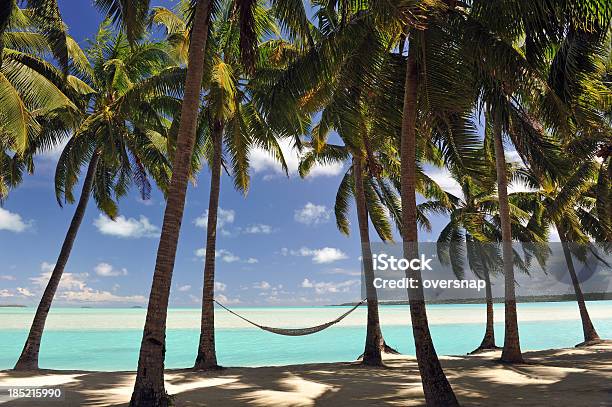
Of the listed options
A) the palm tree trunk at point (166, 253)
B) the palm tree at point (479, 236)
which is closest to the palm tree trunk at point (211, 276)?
the palm tree trunk at point (166, 253)

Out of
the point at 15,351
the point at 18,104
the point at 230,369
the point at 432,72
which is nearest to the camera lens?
Answer: the point at 432,72

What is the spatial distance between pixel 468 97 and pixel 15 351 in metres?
32.7

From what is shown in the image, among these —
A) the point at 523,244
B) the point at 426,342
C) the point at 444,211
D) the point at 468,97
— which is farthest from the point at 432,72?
the point at 523,244

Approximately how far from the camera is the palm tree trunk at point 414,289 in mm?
5664

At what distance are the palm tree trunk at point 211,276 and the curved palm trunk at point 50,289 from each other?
3.45 metres

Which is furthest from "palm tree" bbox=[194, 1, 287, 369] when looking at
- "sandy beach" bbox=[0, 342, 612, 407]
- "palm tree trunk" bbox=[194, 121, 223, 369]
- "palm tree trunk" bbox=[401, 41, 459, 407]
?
"palm tree trunk" bbox=[401, 41, 459, 407]

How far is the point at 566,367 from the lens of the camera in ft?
31.7

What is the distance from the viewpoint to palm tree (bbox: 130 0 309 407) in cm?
534

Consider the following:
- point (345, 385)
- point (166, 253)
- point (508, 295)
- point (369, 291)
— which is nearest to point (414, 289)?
point (345, 385)

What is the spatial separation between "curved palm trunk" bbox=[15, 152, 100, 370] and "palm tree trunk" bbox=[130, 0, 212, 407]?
21.9ft

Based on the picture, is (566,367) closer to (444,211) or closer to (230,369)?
(230,369)

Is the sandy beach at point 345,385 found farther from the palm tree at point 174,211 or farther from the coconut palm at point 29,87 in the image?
the coconut palm at point 29,87

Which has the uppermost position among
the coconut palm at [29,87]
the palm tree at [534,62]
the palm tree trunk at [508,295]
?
the coconut palm at [29,87]

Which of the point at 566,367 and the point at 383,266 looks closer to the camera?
the point at 566,367
